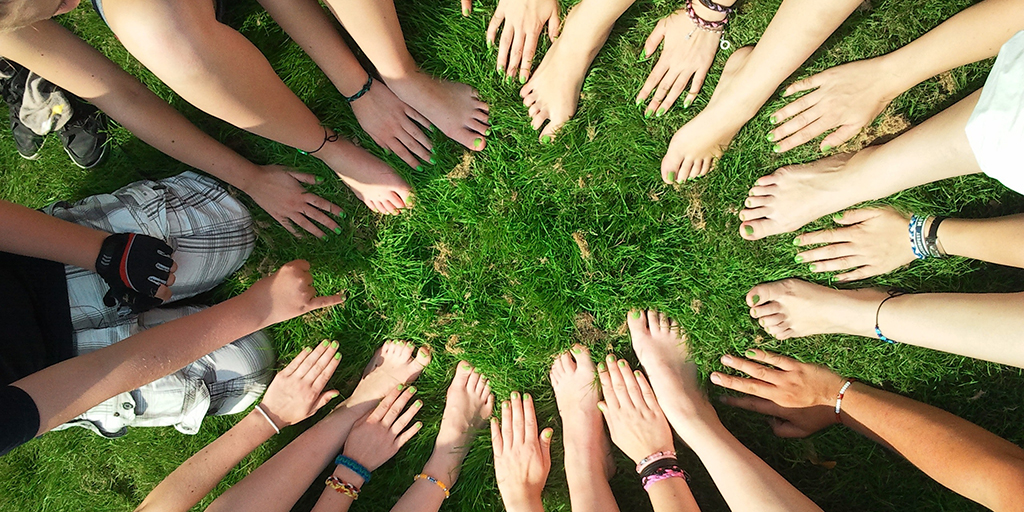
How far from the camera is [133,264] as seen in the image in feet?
6.13

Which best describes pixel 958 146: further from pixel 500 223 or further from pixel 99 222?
pixel 99 222

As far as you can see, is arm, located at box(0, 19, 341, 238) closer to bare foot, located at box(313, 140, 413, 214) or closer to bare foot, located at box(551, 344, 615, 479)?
bare foot, located at box(313, 140, 413, 214)

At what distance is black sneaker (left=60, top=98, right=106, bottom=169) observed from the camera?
229 cm

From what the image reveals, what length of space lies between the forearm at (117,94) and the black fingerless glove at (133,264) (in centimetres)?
43

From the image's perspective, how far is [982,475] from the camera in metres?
1.83

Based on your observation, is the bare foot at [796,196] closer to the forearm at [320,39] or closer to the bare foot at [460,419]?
the bare foot at [460,419]

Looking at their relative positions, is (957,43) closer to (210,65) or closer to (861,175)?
(861,175)

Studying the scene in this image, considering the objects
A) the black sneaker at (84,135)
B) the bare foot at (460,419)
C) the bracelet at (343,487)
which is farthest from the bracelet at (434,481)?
the black sneaker at (84,135)

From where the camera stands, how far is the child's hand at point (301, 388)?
7.89 feet

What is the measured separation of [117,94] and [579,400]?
2.01 meters

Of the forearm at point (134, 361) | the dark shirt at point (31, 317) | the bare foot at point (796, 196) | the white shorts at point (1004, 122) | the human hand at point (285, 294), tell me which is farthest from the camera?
the human hand at point (285, 294)

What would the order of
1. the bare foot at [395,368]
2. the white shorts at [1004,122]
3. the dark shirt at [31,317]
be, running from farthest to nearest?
the bare foot at [395,368] < the dark shirt at [31,317] < the white shorts at [1004,122]

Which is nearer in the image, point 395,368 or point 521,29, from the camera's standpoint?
point 521,29

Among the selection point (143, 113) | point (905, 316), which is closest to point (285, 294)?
point (143, 113)
